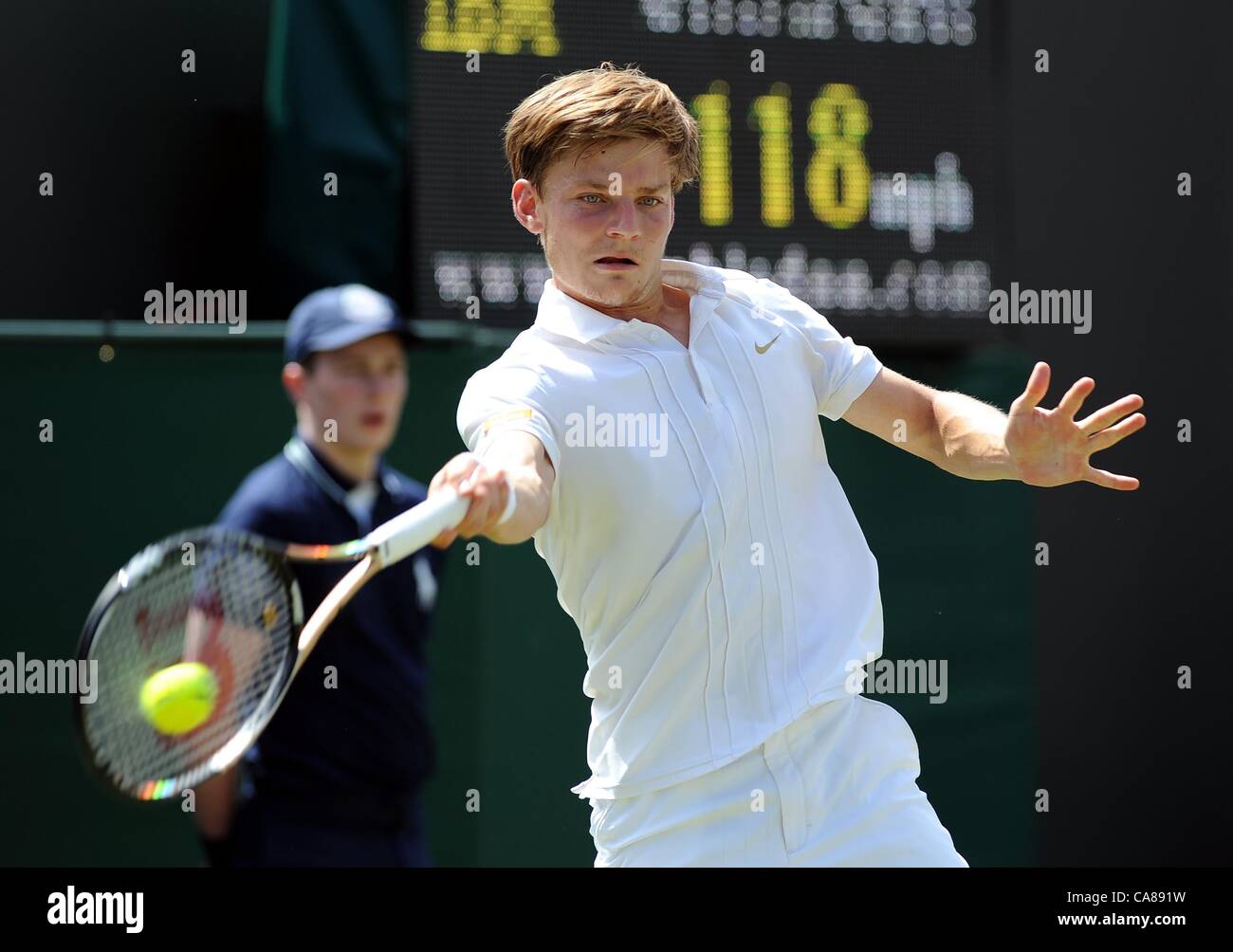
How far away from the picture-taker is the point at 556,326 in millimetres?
2240

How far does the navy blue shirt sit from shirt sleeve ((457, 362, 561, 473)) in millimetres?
1281

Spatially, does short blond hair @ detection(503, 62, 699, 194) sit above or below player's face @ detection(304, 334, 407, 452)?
above

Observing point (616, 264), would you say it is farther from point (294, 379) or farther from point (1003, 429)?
point (294, 379)

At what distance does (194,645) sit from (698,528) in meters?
0.69

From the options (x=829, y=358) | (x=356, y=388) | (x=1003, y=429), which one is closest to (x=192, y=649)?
(x=829, y=358)

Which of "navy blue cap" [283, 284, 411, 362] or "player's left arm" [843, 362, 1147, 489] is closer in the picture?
"player's left arm" [843, 362, 1147, 489]

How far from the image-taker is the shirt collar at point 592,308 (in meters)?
2.22

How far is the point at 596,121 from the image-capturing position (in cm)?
223

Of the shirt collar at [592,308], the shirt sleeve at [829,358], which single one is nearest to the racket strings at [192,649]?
the shirt collar at [592,308]

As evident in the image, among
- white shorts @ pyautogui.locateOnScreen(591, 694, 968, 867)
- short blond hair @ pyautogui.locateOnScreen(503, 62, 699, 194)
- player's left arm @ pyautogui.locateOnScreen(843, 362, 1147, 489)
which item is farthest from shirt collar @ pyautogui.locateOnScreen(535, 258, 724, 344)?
white shorts @ pyautogui.locateOnScreen(591, 694, 968, 867)

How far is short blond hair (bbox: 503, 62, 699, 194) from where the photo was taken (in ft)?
7.33

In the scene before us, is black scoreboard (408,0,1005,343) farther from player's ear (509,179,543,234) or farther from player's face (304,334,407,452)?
player's ear (509,179,543,234)
